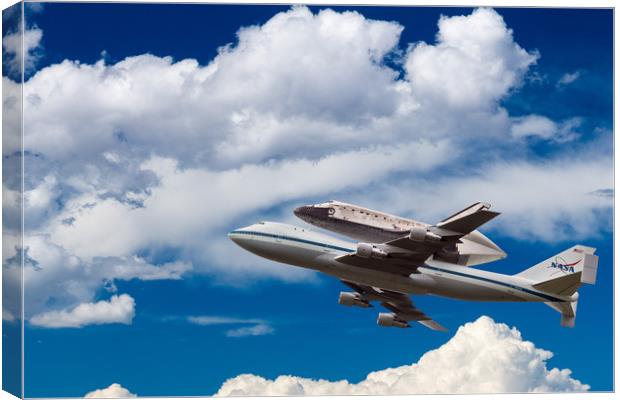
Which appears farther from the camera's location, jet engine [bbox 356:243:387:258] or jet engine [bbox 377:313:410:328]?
jet engine [bbox 377:313:410:328]

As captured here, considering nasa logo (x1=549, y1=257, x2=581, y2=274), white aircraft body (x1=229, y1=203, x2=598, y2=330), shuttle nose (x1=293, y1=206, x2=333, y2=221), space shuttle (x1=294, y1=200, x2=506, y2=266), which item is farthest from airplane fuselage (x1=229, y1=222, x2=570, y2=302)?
shuttle nose (x1=293, y1=206, x2=333, y2=221)

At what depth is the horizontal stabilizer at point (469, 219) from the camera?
4559cm

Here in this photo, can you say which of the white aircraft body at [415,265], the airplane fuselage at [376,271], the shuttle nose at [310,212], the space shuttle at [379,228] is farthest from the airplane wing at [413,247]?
the shuttle nose at [310,212]

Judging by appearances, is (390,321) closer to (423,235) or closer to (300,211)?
(300,211)

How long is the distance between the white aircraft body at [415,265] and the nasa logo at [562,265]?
2.0 inches

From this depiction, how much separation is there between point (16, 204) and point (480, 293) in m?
22.2

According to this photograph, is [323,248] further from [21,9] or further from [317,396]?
[21,9]

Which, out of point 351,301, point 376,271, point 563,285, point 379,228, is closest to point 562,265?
point 563,285

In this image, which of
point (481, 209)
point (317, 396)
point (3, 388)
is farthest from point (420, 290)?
point (3, 388)

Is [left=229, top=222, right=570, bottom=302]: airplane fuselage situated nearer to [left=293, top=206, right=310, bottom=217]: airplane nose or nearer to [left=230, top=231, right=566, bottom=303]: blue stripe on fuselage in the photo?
[left=230, top=231, right=566, bottom=303]: blue stripe on fuselage

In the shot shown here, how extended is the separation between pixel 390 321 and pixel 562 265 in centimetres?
935

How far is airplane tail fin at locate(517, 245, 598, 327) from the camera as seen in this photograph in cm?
4716

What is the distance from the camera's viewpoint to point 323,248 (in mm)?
49312

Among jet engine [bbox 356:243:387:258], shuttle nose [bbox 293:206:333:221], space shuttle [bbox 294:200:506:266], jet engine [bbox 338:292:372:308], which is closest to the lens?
jet engine [bbox 356:243:387:258]
